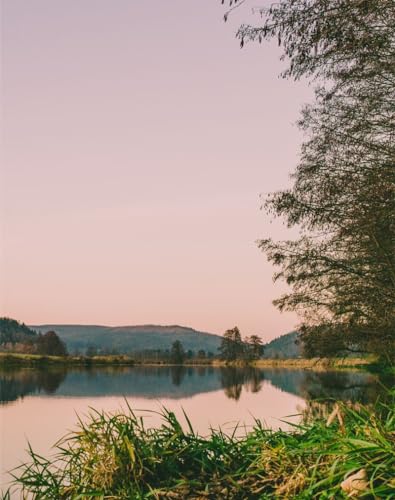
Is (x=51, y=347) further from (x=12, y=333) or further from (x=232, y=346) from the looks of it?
(x=12, y=333)

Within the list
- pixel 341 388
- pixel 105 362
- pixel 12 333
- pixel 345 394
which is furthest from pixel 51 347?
pixel 345 394

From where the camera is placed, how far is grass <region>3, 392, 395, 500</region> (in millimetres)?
3771

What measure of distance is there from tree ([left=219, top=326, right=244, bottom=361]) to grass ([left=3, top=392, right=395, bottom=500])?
12272 centimetres

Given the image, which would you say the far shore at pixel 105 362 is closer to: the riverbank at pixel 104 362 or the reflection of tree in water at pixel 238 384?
the riverbank at pixel 104 362

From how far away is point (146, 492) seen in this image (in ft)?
15.4

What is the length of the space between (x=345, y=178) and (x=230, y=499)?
13342mm

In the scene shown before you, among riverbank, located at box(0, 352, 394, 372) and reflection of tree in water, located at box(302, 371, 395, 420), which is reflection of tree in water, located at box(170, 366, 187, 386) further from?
reflection of tree in water, located at box(302, 371, 395, 420)

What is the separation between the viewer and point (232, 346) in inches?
5153

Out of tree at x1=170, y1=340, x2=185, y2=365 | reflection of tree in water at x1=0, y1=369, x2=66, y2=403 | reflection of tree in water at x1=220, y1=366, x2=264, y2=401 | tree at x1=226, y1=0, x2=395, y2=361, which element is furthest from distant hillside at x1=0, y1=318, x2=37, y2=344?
tree at x1=226, y1=0, x2=395, y2=361

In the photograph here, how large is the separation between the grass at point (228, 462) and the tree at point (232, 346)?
123 m

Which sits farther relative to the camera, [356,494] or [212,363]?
[212,363]

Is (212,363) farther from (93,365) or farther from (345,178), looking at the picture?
(345,178)

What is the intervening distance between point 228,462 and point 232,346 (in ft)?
419

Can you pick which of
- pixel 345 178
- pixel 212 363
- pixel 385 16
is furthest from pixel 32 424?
pixel 212 363
